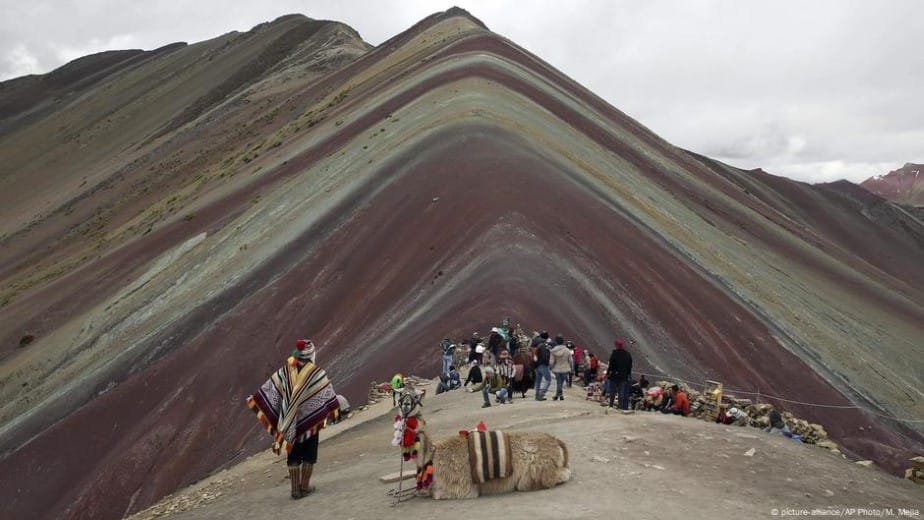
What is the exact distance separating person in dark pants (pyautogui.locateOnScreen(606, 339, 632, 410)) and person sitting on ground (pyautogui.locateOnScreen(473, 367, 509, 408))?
7.40 ft

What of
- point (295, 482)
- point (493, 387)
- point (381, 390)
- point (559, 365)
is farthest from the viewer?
point (381, 390)

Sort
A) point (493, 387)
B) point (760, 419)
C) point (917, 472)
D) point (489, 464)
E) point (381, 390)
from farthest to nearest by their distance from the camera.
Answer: point (381, 390)
point (493, 387)
point (760, 419)
point (917, 472)
point (489, 464)

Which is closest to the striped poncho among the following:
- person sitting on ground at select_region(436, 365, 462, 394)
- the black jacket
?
the black jacket

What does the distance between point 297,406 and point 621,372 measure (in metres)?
7.46

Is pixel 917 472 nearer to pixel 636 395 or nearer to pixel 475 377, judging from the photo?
pixel 636 395

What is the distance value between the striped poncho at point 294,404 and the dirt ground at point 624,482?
1.04 metres

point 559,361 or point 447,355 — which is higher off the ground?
point 559,361

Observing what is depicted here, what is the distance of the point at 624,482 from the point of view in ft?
34.1

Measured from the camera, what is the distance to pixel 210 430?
24.8m

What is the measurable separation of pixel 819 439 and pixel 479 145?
21.9 metres

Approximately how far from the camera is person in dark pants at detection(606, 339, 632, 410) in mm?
16016

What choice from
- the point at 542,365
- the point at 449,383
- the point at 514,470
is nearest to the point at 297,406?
→ the point at 514,470

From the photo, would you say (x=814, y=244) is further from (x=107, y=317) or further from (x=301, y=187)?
(x=107, y=317)

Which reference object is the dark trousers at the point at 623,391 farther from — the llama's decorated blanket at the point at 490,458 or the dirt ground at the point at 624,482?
the llama's decorated blanket at the point at 490,458
